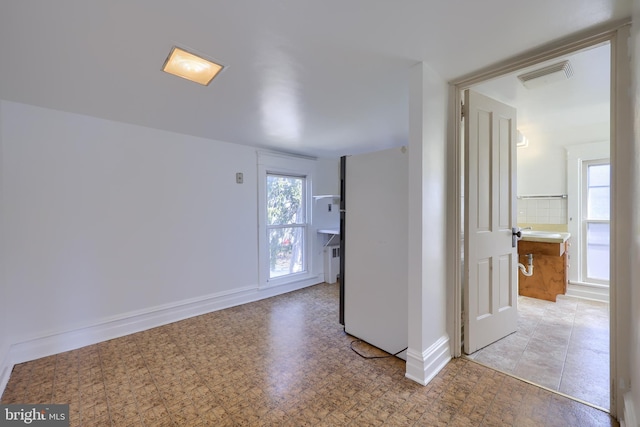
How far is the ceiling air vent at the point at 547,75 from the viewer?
1799 mm

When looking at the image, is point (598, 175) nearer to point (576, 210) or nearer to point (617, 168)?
point (576, 210)

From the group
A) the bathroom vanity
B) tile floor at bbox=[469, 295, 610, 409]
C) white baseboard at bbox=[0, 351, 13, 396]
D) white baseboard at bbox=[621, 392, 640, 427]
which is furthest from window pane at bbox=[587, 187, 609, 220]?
white baseboard at bbox=[0, 351, 13, 396]

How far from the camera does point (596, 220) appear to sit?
3318mm

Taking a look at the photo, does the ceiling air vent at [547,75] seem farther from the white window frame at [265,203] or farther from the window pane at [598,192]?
the white window frame at [265,203]

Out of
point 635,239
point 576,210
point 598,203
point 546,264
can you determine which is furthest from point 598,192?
point 635,239

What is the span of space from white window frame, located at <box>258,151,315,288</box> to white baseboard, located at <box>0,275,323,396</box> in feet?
0.89

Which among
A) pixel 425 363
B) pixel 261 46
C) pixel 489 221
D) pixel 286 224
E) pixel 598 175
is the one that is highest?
pixel 261 46

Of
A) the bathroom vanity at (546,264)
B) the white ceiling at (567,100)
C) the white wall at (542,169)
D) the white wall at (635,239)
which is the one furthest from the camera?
the white wall at (542,169)

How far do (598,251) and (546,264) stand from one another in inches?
28.8

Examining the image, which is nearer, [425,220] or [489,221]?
[425,220]

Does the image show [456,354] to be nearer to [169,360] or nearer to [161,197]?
[169,360]

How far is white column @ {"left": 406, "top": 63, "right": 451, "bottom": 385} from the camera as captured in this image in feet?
5.70

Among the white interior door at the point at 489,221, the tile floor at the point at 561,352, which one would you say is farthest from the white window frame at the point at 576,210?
the white interior door at the point at 489,221

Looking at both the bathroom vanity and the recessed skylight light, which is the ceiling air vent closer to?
the bathroom vanity
